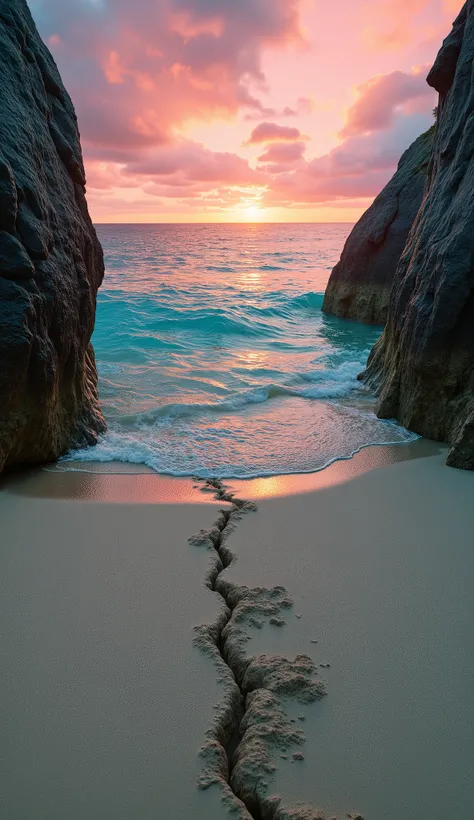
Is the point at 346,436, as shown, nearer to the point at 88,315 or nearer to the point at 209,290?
the point at 88,315

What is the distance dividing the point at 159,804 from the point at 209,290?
22.4 meters

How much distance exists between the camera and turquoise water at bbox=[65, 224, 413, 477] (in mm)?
5887

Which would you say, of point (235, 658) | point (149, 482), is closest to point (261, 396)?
point (149, 482)

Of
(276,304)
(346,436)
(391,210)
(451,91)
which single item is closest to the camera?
(346,436)

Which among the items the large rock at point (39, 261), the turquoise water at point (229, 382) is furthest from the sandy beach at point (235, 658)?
the turquoise water at point (229, 382)

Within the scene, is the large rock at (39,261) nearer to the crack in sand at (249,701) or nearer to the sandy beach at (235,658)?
the sandy beach at (235,658)

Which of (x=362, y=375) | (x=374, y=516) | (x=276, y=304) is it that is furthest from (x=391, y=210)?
(x=374, y=516)

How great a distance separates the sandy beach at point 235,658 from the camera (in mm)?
2080

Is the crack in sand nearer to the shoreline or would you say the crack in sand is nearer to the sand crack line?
the sand crack line

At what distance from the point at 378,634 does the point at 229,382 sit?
715 cm

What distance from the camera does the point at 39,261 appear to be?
5.00m

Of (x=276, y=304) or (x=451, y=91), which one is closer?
(x=451, y=91)

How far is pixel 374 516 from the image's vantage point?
417 cm

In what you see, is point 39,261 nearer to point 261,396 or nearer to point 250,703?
point 250,703
